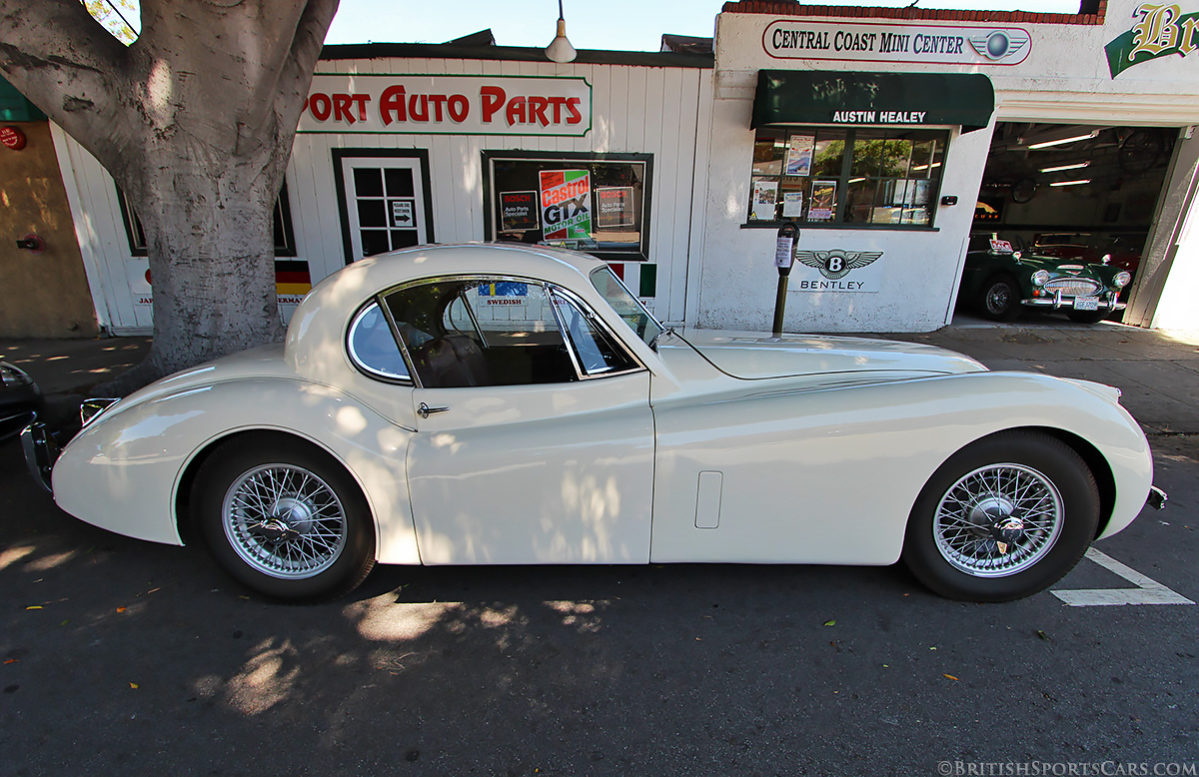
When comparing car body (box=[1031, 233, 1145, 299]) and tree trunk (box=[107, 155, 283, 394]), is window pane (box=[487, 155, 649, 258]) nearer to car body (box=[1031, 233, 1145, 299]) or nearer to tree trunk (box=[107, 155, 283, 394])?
tree trunk (box=[107, 155, 283, 394])

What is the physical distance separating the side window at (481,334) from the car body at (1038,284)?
317 inches

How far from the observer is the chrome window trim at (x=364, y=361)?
7.97ft

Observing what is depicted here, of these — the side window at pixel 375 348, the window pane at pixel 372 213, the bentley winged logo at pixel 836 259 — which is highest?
the window pane at pixel 372 213

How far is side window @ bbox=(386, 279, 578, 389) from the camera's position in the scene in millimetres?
2469

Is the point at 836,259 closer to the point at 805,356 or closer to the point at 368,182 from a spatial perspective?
the point at 805,356

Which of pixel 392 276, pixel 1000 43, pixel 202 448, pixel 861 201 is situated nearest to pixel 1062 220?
pixel 1000 43

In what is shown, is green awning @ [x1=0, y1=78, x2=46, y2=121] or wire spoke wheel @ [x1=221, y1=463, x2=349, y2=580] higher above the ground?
green awning @ [x1=0, y1=78, x2=46, y2=121]

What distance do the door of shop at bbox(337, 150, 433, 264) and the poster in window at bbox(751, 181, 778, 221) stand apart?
4.31m

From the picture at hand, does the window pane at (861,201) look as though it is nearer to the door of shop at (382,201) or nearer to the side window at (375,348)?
the door of shop at (382,201)

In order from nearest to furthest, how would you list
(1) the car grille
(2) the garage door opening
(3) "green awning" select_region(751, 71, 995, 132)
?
(3) "green awning" select_region(751, 71, 995, 132), (1) the car grille, (2) the garage door opening

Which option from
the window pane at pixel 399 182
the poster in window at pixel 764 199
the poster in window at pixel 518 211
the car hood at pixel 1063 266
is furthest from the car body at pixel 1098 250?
the window pane at pixel 399 182

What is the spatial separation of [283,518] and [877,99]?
7287mm

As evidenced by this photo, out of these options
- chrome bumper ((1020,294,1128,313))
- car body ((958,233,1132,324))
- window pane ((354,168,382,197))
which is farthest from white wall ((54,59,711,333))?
chrome bumper ((1020,294,1128,313))

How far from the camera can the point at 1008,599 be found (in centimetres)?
249
